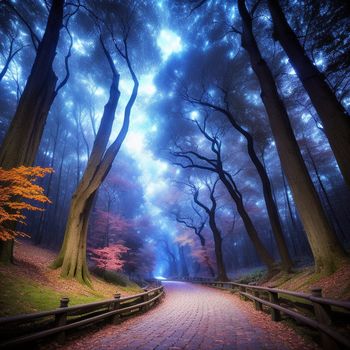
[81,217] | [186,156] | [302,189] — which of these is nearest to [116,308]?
[81,217]

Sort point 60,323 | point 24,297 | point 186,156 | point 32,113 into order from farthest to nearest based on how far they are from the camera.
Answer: point 186,156 < point 32,113 < point 24,297 < point 60,323

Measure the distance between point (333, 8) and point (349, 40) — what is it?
4.15ft

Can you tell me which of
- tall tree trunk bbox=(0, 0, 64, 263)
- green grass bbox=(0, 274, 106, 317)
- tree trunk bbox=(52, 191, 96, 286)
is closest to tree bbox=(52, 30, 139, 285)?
tree trunk bbox=(52, 191, 96, 286)

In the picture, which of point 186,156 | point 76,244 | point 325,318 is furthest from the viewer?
point 186,156

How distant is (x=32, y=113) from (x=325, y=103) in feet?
41.7

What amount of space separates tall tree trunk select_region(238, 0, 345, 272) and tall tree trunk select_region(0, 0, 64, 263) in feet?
37.1

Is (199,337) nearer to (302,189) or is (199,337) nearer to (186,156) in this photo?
(302,189)

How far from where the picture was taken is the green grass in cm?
533

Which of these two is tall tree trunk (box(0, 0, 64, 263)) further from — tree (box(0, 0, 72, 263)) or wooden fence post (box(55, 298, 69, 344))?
wooden fence post (box(55, 298, 69, 344))

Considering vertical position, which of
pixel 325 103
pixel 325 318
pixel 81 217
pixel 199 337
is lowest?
pixel 199 337

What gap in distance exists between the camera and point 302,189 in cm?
809

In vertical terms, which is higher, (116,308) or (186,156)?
(186,156)

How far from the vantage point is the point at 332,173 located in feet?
115

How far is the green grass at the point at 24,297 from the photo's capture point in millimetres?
5329
